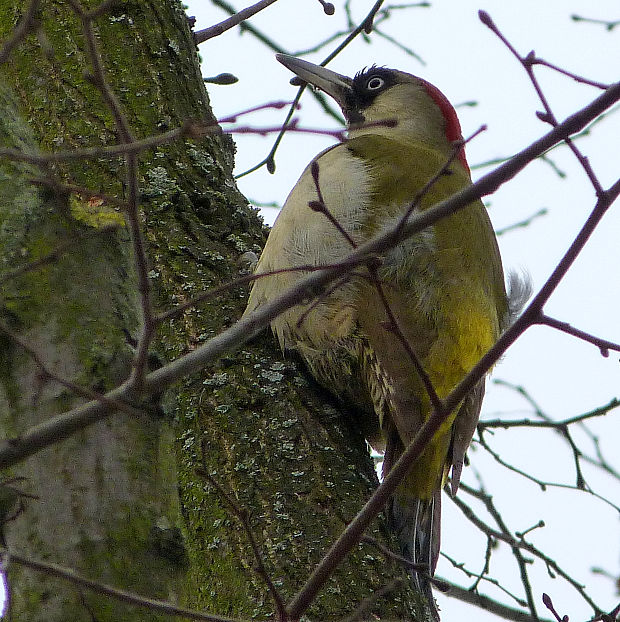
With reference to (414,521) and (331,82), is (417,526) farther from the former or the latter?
(331,82)

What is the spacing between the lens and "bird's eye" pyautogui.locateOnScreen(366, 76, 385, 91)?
6.09 meters

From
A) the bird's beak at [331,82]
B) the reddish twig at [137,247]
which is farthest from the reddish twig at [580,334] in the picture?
the bird's beak at [331,82]

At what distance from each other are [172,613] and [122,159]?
235cm

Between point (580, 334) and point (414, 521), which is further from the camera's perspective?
point (414, 521)

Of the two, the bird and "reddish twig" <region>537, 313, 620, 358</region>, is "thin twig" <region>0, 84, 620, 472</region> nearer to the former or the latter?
"reddish twig" <region>537, 313, 620, 358</region>

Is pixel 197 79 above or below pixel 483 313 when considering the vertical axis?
above

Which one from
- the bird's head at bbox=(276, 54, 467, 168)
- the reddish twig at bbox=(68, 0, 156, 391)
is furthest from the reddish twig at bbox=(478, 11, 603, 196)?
the bird's head at bbox=(276, 54, 467, 168)

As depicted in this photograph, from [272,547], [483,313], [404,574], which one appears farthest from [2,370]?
[483,313]

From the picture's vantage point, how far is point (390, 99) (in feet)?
19.6

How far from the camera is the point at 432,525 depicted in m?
3.61

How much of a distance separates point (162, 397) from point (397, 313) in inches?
72.4

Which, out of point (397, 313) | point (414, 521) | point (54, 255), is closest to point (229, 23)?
point (397, 313)

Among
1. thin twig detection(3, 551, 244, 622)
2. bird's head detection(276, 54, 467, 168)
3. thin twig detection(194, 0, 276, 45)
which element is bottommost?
thin twig detection(3, 551, 244, 622)

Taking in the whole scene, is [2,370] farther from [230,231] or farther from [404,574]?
[230,231]
